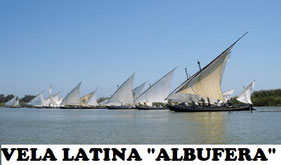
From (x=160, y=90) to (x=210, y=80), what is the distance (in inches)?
1656

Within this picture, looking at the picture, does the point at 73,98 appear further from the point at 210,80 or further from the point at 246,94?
the point at 210,80

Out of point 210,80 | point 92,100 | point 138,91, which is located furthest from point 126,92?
point 210,80

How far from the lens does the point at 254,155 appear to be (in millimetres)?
17391

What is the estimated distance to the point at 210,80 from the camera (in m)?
77.6

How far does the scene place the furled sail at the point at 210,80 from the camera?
75.7m

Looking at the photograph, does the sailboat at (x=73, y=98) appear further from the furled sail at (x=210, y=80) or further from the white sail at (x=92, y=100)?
the furled sail at (x=210, y=80)

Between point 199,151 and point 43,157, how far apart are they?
20.7 feet

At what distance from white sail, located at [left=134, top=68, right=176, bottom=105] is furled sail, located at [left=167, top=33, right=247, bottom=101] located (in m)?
31.4

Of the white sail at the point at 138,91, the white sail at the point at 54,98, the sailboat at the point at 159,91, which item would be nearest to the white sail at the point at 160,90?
the sailboat at the point at 159,91

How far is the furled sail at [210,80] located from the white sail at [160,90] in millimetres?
31374

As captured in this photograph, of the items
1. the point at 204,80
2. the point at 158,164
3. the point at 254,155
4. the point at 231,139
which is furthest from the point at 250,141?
the point at 204,80

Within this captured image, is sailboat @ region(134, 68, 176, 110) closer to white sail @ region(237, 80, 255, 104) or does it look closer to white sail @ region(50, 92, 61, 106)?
white sail @ region(237, 80, 255, 104)

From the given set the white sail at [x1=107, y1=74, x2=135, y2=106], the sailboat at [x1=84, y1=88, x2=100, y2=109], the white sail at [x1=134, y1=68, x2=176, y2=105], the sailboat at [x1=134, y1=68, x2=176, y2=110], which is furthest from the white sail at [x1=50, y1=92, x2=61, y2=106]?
the white sail at [x1=134, y1=68, x2=176, y2=105]

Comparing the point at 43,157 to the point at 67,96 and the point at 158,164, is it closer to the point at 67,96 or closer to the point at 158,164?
the point at 158,164
